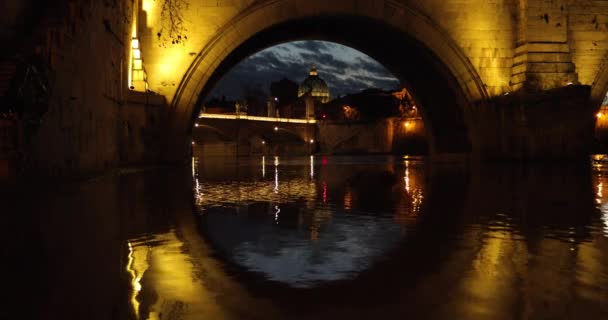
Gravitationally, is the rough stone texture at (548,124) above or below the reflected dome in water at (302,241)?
above

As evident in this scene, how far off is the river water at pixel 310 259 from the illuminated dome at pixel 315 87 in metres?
119

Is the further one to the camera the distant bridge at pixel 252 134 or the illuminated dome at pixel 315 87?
the illuminated dome at pixel 315 87

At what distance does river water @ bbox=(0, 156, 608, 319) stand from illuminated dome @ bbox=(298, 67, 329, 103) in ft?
392

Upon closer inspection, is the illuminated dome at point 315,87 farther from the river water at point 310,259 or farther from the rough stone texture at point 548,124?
the river water at point 310,259

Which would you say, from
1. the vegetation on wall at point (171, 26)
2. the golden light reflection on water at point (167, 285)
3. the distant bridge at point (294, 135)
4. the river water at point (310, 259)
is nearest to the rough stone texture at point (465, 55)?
the vegetation on wall at point (171, 26)

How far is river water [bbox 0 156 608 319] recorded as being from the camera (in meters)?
2.44

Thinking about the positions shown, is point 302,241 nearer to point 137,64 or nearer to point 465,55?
point 137,64

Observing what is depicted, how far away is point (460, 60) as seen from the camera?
18750 millimetres

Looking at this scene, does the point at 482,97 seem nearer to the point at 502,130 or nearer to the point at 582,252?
the point at 502,130

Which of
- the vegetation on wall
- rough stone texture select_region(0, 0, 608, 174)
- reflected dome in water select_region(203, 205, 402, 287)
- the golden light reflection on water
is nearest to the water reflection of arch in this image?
reflected dome in water select_region(203, 205, 402, 287)

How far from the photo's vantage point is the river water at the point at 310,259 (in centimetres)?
244

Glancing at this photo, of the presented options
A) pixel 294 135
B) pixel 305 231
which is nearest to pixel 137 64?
pixel 305 231

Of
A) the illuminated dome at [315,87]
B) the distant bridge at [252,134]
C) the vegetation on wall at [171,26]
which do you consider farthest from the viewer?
the illuminated dome at [315,87]

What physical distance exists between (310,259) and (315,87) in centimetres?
12386
